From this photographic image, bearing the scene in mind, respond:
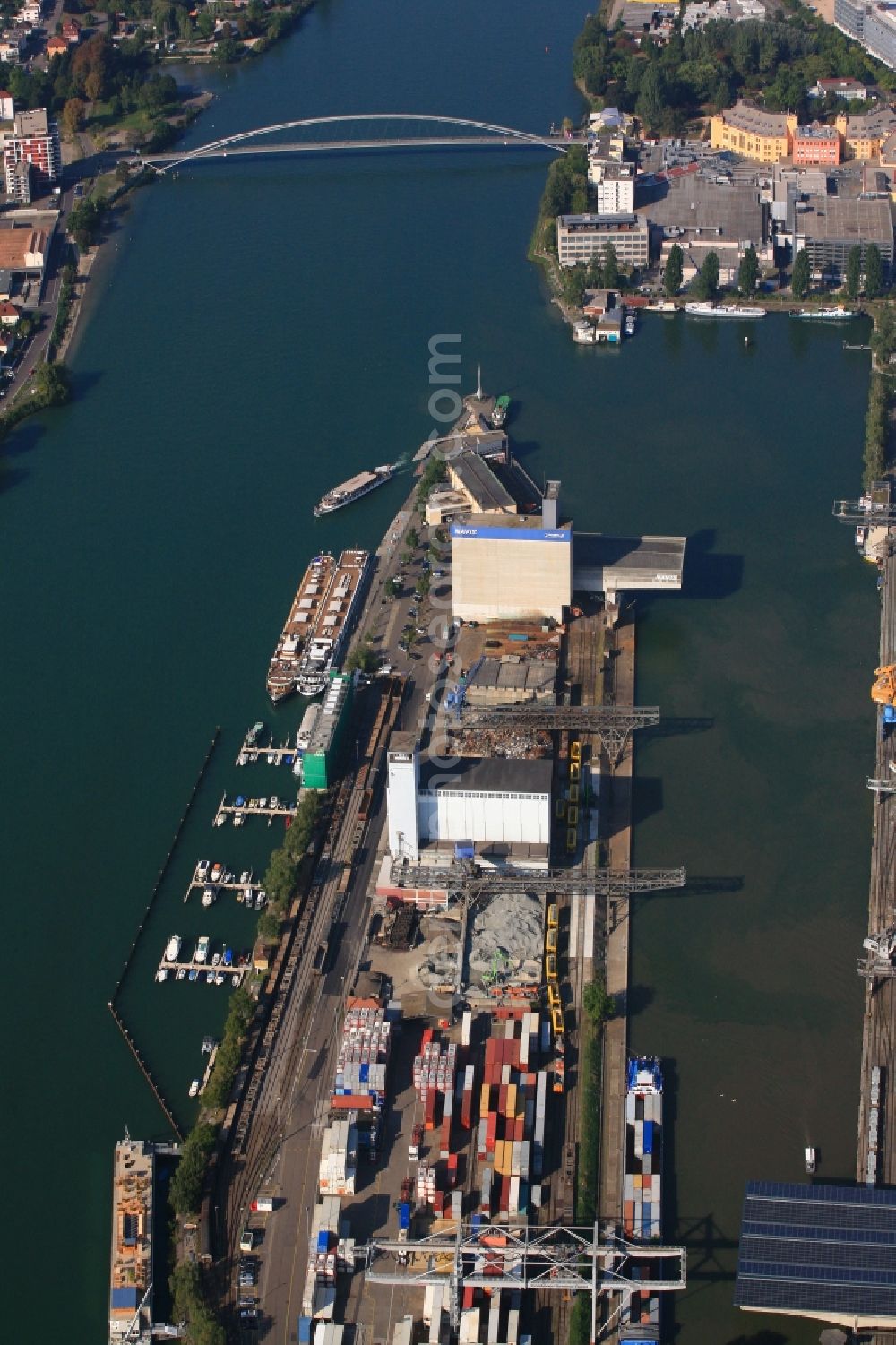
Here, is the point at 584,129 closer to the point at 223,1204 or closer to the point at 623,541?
the point at 623,541

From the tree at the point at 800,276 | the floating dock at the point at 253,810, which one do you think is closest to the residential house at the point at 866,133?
the tree at the point at 800,276

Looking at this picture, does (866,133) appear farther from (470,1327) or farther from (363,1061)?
(470,1327)

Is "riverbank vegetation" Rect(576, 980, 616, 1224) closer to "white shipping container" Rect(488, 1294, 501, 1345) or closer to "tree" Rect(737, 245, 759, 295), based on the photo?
"white shipping container" Rect(488, 1294, 501, 1345)

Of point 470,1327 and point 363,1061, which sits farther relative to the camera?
point 363,1061

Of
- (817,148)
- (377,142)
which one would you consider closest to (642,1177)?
(817,148)

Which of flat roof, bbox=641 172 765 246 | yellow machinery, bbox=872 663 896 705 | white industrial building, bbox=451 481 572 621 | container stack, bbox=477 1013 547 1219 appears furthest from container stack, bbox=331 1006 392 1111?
flat roof, bbox=641 172 765 246
